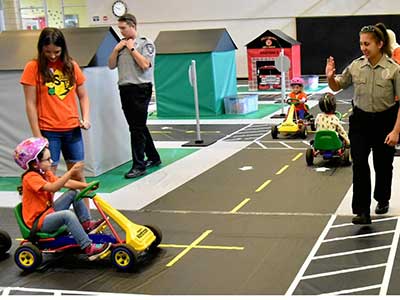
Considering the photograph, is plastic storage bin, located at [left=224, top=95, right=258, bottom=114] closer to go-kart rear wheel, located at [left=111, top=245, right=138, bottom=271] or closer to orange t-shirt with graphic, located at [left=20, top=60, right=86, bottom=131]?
orange t-shirt with graphic, located at [left=20, top=60, right=86, bottom=131]

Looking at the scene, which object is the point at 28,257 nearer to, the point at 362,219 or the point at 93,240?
the point at 93,240

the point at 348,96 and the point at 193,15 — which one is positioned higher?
the point at 193,15

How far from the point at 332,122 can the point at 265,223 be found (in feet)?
7.88

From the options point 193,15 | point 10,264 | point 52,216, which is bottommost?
point 10,264

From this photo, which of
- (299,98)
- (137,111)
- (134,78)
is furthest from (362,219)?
(299,98)

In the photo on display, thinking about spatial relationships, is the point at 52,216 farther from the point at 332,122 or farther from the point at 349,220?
the point at 332,122

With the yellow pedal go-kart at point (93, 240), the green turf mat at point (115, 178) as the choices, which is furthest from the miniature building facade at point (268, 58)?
the yellow pedal go-kart at point (93, 240)

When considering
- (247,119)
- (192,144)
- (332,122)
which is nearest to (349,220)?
(332,122)

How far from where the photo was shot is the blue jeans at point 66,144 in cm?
525

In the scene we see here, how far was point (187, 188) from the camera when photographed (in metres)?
6.81

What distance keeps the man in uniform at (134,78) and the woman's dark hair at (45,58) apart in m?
2.13

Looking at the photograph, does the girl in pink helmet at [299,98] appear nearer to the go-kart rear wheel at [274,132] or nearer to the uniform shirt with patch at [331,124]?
the go-kart rear wheel at [274,132]

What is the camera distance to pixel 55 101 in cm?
526

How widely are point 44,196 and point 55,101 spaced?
Result: 92 centimetres
